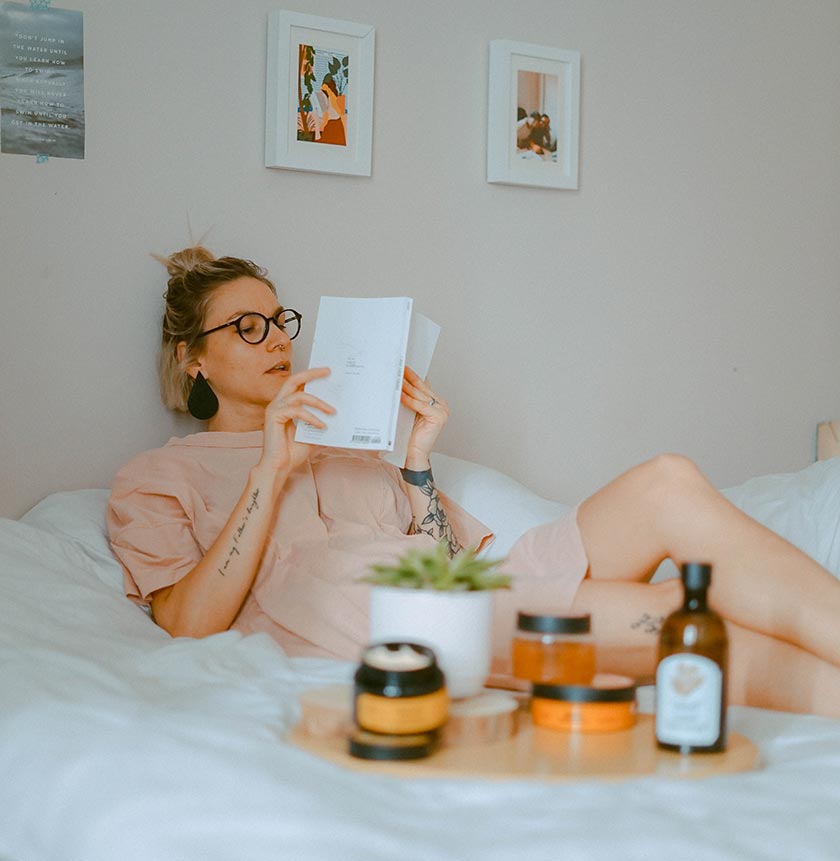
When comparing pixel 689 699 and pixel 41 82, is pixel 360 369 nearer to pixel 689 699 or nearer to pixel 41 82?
pixel 41 82

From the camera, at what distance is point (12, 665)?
4.78 feet

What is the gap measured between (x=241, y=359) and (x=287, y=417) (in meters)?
0.28

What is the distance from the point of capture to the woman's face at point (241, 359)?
2.13 meters

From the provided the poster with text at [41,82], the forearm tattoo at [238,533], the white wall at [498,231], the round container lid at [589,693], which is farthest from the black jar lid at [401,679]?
the poster with text at [41,82]

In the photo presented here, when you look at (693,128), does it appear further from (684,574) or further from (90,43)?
(684,574)

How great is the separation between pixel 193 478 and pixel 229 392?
9.1 inches

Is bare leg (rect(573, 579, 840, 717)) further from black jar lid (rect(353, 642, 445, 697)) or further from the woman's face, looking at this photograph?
the woman's face

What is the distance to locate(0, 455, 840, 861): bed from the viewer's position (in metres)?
0.94

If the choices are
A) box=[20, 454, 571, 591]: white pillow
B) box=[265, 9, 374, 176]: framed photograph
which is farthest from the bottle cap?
box=[265, 9, 374, 176]: framed photograph

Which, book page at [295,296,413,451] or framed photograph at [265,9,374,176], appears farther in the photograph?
framed photograph at [265,9,374,176]

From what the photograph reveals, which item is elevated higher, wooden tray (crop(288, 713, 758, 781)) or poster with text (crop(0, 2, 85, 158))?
poster with text (crop(0, 2, 85, 158))

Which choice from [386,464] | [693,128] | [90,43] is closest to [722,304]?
[693,128]

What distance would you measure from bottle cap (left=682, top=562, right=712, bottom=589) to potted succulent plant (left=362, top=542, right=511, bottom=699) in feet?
0.62

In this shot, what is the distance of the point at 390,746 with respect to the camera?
3.54 feet
